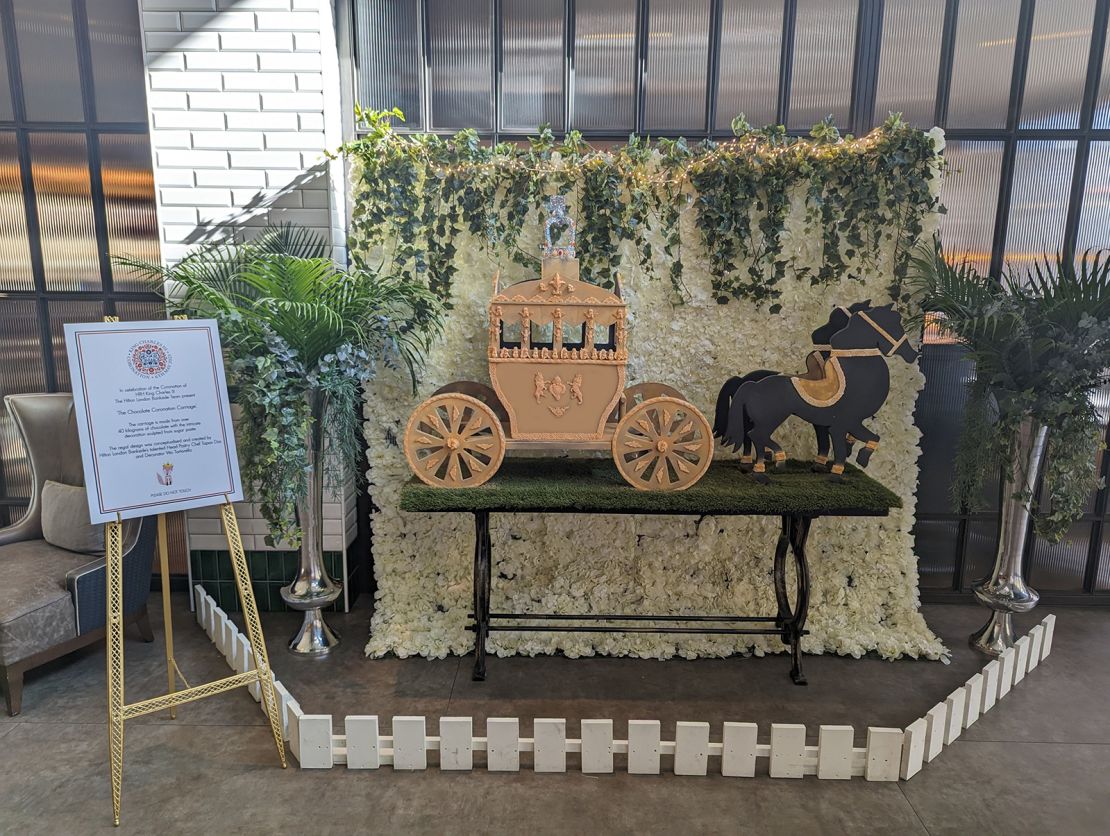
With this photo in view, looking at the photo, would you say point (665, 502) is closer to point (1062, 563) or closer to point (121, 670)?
point (121, 670)

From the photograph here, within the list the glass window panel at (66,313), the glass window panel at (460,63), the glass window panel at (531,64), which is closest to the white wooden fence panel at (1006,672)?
the glass window panel at (531,64)

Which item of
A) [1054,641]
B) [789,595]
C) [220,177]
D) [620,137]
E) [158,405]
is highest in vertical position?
[620,137]

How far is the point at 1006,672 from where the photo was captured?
294cm

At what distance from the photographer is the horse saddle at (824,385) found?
291 cm

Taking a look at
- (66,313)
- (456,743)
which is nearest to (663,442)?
(456,743)

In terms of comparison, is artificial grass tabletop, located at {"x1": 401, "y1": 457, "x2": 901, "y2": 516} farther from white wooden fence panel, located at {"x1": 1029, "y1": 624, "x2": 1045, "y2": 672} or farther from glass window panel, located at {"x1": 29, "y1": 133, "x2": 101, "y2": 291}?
glass window panel, located at {"x1": 29, "y1": 133, "x2": 101, "y2": 291}

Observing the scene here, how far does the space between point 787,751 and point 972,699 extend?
0.89 meters

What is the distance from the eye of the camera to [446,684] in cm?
299

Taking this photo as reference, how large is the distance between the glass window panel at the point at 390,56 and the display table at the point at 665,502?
6.61 feet

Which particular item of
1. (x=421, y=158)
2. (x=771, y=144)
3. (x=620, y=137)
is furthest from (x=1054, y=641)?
(x=421, y=158)

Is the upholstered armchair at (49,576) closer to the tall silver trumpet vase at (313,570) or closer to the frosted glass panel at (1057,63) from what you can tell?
the tall silver trumpet vase at (313,570)

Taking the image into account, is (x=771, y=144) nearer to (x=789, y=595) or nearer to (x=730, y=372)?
(x=730, y=372)

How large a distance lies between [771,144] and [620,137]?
0.81 m

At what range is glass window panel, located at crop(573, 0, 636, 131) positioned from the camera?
137 inches
